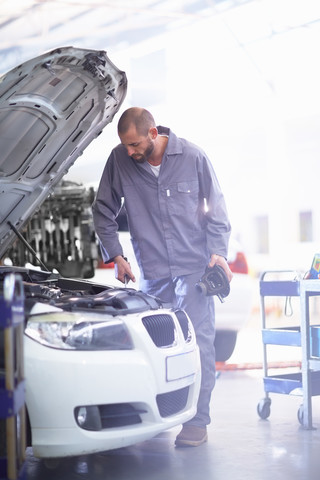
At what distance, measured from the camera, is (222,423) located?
411cm

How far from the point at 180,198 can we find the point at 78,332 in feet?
3.82

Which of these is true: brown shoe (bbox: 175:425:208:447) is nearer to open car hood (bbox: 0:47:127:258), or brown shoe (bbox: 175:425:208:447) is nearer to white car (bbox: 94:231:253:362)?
open car hood (bbox: 0:47:127:258)

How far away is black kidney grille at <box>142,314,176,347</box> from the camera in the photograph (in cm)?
296

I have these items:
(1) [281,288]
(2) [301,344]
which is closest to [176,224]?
(1) [281,288]

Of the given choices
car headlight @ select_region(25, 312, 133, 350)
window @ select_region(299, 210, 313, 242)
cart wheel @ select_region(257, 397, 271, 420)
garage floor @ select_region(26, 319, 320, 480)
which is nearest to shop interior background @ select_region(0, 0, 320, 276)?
window @ select_region(299, 210, 313, 242)

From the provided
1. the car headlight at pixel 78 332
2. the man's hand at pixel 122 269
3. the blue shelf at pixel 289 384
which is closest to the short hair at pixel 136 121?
the man's hand at pixel 122 269

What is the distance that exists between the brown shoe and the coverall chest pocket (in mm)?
1018

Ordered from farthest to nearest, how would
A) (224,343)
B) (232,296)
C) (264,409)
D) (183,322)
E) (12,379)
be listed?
(224,343), (232,296), (264,409), (183,322), (12,379)

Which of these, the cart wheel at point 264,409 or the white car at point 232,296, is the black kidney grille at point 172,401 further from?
the white car at point 232,296

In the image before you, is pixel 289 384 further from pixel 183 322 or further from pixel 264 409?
pixel 183 322

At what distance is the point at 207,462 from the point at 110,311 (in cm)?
87

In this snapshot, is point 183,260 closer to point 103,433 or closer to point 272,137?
point 103,433

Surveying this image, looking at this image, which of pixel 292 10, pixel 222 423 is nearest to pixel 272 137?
pixel 292 10

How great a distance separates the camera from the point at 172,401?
3.07m
